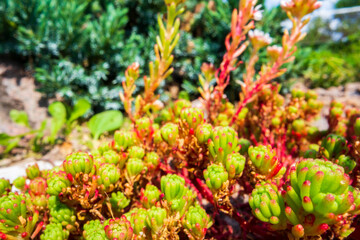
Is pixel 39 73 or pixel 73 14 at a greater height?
pixel 73 14

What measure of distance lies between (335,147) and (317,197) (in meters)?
0.54

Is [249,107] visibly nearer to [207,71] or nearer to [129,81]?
[207,71]

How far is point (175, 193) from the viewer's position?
1104 mm

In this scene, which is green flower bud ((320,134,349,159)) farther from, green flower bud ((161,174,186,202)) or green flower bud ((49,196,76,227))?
green flower bud ((49,196,76,227))

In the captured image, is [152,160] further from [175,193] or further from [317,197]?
[317,197]

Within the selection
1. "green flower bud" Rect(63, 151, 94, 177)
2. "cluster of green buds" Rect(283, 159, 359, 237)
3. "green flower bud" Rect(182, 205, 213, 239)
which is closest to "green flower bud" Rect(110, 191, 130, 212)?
"green flower bud" Rect(63, 151, 94, 177)

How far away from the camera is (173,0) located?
1530mm

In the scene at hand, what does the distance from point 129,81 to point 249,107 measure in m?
Result: 0.94

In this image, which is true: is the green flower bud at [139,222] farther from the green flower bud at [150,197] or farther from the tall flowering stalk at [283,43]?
the tall flowering stalk at [283,43]

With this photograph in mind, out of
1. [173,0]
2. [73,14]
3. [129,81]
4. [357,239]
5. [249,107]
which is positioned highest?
[73,14]

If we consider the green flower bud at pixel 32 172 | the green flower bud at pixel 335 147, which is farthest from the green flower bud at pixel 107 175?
the green flower bud at pixel 335 147

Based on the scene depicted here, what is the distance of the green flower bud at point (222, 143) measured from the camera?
115 cm

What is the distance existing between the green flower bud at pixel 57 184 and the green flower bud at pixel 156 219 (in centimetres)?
42

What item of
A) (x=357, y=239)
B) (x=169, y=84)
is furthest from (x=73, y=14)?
(x=357, y=239)
